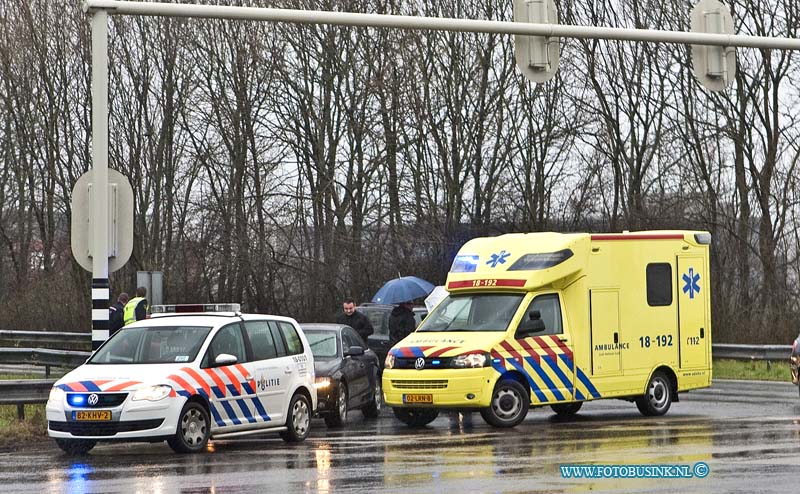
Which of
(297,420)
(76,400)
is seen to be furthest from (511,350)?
(76,400)

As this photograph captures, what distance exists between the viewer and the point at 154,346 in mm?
17156

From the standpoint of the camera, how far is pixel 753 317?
38281mm

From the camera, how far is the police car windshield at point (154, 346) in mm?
16922

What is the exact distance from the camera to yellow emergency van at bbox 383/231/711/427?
1934 cm

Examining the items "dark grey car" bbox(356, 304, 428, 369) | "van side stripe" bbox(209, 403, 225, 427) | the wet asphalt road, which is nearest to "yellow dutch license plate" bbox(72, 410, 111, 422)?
the wet asphalt road

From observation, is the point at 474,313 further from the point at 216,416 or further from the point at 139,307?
the point at 139,307

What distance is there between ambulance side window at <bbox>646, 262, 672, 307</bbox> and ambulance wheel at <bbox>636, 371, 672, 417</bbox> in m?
1.08

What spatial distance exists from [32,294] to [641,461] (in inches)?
1350

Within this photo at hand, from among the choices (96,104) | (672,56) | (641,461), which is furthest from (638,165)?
(641,461)

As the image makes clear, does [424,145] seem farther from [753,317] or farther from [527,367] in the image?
[527,367]

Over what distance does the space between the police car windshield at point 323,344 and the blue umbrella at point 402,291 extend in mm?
4704

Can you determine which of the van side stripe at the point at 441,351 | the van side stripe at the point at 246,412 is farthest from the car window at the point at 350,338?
the van side stripe at the point at 246,412

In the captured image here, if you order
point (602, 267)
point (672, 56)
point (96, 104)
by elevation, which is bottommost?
point (602, 267)

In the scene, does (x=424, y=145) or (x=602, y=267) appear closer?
(x=602, y=267)
